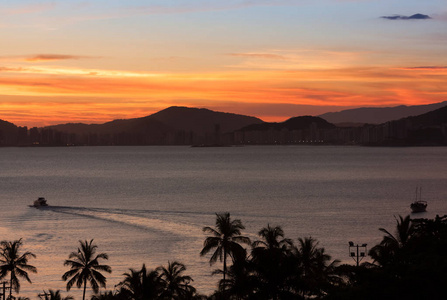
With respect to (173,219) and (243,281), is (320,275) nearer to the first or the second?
(243,281)

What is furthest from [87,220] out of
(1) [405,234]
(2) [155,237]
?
(1) [405,234]

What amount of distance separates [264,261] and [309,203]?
111m

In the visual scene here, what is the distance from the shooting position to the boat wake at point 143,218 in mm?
113000

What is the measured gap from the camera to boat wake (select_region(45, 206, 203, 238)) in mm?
113000

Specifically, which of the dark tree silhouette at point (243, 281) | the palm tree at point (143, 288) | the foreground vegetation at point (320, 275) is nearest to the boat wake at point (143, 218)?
the foreground vegetation at point (320, 275)

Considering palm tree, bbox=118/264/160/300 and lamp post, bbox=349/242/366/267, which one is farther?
lamp post, bbox=349/242/366/267

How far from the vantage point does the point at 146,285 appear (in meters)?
48.2

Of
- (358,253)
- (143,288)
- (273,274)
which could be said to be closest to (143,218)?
(358,253)

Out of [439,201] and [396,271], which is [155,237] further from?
[439,201]

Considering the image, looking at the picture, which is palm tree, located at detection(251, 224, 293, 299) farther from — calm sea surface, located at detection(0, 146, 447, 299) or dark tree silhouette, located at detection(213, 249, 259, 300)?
calm sea surface, located at detection(0, 146, 447, 299)

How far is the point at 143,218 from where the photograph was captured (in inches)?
5034

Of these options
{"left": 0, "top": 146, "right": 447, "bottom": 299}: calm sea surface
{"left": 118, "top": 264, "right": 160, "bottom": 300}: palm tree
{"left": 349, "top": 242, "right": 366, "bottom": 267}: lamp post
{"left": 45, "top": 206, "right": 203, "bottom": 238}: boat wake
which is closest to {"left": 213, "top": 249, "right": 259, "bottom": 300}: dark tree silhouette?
{"left": 118, "top": 264, "right": 160, "bottom": 300}: palm tree

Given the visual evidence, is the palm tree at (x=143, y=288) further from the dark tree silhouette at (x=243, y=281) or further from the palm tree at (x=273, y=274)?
the palm tree at (x=273, y=274)

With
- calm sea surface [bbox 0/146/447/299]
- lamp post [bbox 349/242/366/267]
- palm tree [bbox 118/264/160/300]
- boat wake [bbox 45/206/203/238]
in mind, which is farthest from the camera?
boat wake [bbox 45/206/203/238]
